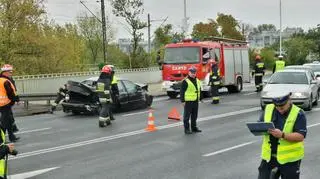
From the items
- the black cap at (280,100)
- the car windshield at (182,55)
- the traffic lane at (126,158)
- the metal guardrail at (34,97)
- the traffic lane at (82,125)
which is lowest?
the traffic lane at (82,125)

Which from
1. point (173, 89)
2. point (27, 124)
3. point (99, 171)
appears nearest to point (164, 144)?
point (99, 171)

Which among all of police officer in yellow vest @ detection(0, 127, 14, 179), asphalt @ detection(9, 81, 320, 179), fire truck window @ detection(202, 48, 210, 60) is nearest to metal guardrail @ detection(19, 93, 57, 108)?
asphalt @ detection(9, 81, 320, 179)

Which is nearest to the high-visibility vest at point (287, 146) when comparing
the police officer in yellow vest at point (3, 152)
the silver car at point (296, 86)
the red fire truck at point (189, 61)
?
the police officer in yellow vest at point (3, 152)

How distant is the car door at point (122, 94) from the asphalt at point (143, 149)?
1.75 metres

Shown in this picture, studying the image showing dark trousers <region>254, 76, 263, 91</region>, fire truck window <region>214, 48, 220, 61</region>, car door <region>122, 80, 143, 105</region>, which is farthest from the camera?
dark trousers <region>254, 76, 263, 91</region>

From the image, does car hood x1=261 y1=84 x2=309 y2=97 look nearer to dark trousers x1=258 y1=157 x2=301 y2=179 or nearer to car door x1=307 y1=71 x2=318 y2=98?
car door x1=307 y1=71 x2=318 y2=98

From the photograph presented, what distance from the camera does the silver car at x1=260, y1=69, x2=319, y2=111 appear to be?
17.9 meters

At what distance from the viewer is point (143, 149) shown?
11.5m

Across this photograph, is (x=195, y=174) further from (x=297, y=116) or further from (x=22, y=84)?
(x=22, y=84)

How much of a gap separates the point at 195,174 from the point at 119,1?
39.3m

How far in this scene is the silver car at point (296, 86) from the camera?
17.9 meters

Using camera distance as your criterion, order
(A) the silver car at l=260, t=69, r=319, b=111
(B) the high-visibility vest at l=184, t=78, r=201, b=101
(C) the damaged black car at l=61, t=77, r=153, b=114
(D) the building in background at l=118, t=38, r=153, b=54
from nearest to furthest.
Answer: (B) the high-visibility vest at l=184, t=78, r=201, b=101 → (A) the silver car at l=260, t=69, r=319, b=111 → (C) the damaged black car at l=61, t=77, r=153, b=114 → (D) the building in background at l=118, t=38, r=153, b=54

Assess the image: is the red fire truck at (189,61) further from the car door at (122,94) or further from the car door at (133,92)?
Result: the car door at (122,94)

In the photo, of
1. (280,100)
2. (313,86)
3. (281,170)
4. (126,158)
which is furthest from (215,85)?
(280,100)
